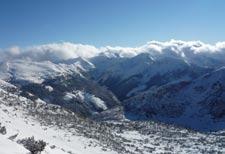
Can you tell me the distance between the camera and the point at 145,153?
10050cm

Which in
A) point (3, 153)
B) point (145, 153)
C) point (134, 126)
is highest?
point (134, 126)

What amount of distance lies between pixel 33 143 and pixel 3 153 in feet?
15.0

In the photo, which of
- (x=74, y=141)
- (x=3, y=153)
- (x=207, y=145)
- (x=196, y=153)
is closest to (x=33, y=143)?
(x=3, y=153)

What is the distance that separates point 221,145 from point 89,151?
69.3m

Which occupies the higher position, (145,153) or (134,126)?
(134,126)

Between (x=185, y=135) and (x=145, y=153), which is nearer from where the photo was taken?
(x=145, y=153)

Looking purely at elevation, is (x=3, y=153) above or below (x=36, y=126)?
below

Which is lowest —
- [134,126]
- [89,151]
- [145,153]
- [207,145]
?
[89,151]

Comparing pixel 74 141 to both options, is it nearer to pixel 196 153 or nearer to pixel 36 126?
pixel 36 126

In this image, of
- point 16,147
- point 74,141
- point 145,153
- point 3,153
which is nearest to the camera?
point 3,153

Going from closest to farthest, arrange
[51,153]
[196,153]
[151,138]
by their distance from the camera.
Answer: [51,153] → [196,153] → [151,138]

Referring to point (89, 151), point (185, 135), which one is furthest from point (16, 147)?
point (185, 135)

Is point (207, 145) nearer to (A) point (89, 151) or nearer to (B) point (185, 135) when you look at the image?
(B) point (185, 135)

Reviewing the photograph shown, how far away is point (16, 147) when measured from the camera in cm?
2488
